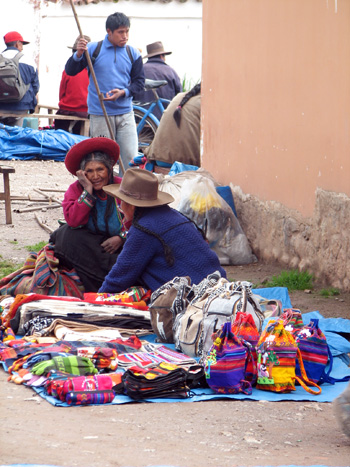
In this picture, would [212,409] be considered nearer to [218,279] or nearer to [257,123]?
[218,279]

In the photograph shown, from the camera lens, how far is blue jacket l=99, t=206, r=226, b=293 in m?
4.74

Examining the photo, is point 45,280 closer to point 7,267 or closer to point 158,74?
point 7,267

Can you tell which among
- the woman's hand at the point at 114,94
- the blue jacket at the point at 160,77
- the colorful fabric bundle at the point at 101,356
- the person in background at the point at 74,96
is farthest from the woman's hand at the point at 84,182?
the person in background at the point at 74,96

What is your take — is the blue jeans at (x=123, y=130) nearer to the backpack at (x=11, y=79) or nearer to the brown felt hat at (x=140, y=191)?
the brown felt hat at (x=140, y=191)

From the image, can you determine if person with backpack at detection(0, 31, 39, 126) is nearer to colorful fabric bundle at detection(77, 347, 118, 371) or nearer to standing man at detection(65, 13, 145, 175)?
standing man at detection(65, 13, 145, 175)

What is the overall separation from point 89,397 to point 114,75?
5.33 m

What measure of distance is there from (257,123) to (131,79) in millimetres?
2061

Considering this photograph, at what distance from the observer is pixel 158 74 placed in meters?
12.2

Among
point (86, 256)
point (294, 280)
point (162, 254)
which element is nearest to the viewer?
point (162, 254)

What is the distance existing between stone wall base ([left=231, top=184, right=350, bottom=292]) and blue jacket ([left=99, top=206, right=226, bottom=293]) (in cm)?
119

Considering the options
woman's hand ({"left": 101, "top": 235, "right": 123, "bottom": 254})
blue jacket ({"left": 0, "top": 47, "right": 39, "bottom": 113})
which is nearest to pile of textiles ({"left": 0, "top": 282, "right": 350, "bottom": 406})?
woman's hand ({"left": 101, "top": 235, "right": 123, "bottom": 254})

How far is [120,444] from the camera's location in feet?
9.80

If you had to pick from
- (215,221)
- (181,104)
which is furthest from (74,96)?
(215,221)

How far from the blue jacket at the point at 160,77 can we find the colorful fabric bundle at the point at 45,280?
6912 millimetres
